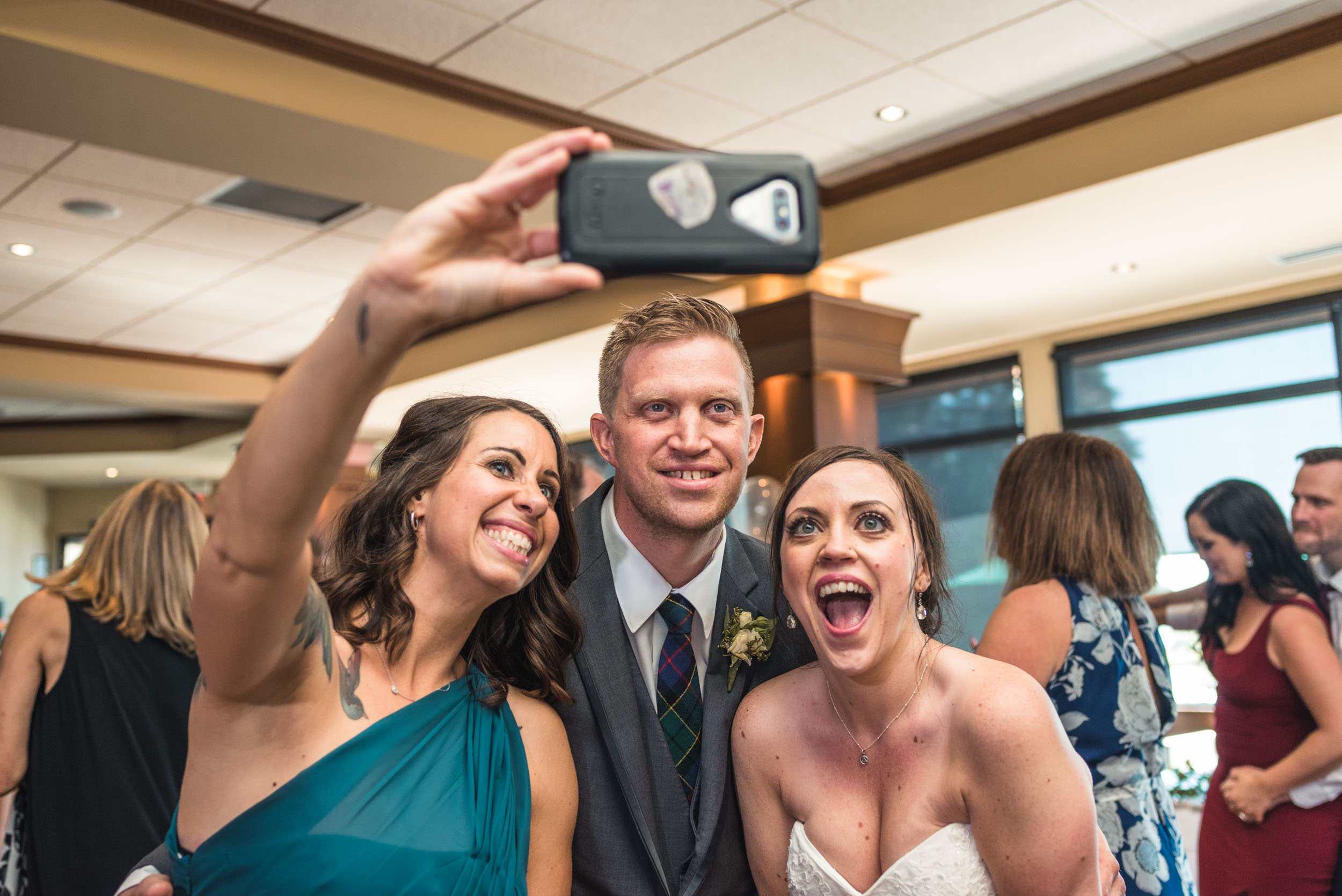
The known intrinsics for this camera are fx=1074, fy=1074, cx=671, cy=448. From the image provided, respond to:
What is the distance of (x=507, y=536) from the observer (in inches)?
62.9

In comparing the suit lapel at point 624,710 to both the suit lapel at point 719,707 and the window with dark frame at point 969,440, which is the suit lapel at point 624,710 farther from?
the window with dark frame at point 969,440

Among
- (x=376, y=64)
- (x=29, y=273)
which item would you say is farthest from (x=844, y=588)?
(x=29, y=273)

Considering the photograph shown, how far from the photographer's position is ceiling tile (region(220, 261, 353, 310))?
7.14 metres

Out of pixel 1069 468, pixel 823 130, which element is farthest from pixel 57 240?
pixel 1069 468

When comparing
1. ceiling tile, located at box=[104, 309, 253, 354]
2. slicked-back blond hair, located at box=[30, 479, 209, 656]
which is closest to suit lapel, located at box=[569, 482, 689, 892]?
slicked-back blond hair, located at box=[30, 479, 209, 656]

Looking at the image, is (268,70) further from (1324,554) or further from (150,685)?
(1324,554)

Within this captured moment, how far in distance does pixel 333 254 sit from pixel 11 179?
5.91ft

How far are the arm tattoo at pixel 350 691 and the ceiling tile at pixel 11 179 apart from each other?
5052 millimetres

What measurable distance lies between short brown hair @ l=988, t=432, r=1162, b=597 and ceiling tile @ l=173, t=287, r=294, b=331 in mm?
6468

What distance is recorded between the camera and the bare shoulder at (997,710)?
1.53m

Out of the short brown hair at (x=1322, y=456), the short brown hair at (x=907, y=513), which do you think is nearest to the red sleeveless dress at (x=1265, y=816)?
the short brown hair at (x=1322, y=456)

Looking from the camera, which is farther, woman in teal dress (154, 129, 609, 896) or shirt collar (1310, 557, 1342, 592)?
shirt collar (1310, 557, 1342, 592)

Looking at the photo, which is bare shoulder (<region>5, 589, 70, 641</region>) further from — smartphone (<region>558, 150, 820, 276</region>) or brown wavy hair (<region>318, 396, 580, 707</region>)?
smartphone (<region>558, 150, 820, 276</region>)

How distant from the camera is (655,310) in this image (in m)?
1.98
